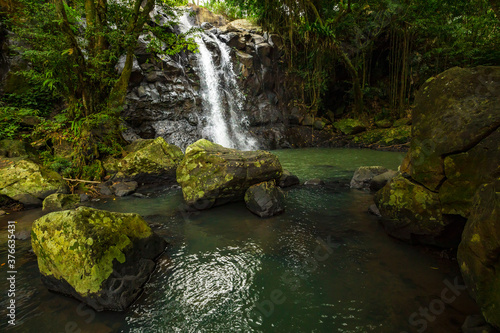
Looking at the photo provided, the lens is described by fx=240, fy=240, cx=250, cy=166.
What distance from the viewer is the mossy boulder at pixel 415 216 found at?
11.6ft

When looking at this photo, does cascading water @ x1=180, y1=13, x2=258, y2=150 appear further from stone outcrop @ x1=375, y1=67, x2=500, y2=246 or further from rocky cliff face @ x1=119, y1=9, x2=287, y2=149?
stone outcrop @ x1=375, y1=67, x2=500, y2=246

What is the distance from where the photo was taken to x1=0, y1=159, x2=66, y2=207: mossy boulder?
19.7 feet

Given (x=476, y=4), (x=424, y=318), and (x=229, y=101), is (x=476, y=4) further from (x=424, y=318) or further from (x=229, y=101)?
(x=424, y=318)

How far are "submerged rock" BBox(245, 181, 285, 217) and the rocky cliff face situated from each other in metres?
8.80

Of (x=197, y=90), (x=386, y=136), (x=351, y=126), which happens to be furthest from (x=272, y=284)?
(x=351, y=126)

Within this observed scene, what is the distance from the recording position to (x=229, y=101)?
17266mm

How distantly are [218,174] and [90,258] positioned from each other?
3325mm

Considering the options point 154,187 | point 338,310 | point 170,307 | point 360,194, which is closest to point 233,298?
point 170,307

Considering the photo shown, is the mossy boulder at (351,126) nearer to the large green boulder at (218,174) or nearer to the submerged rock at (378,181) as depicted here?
the submerged rock at (378,181)

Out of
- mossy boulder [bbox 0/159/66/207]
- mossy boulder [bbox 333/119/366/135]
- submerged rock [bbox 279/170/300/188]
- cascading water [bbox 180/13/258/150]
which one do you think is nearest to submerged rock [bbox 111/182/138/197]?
mossy boulder [bbox 0/159/66/207]

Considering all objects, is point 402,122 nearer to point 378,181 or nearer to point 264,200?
point 378,181

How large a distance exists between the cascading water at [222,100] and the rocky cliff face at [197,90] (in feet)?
0.84

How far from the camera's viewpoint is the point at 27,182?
620 centimetres

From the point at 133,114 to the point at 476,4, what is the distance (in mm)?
20534
